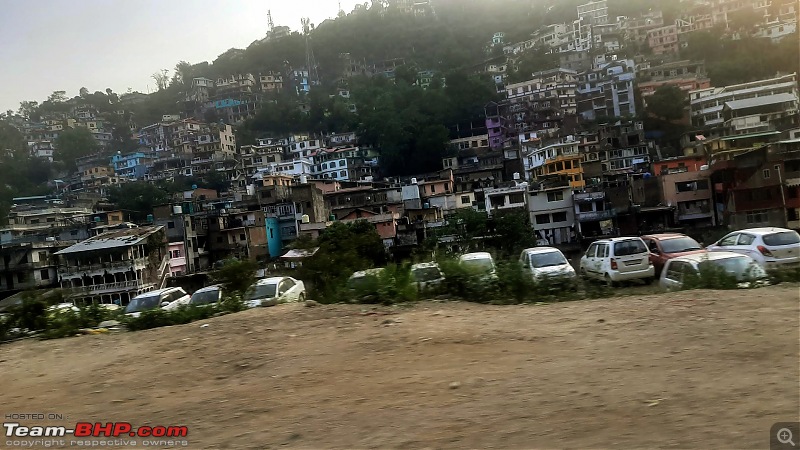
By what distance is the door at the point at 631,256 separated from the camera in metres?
13.6

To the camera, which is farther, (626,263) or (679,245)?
(679,245)

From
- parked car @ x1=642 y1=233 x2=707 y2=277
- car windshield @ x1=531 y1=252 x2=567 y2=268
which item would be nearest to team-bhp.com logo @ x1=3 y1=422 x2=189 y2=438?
car windshield @ x1=531 y1=252 x2=567 y2=268

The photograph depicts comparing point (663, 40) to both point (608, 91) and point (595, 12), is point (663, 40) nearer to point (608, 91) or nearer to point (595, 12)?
point (595, 12)

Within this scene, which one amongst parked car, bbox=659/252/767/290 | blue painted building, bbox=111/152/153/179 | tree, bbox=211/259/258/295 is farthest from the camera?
blue painted building, bbox=111/152/153/179

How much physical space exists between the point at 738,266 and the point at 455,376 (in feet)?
26.9

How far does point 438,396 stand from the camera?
16.1 feet

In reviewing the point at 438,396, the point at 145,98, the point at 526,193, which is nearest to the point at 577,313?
the point at 438,396

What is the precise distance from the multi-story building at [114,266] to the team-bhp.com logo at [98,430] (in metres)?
36.9

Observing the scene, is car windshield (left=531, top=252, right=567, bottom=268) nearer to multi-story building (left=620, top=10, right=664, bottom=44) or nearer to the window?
the window

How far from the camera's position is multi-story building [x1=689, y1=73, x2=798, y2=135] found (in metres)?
61.8

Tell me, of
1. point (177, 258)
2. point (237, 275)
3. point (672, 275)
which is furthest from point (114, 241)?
point (672, 275)

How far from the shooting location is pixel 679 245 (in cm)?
1466

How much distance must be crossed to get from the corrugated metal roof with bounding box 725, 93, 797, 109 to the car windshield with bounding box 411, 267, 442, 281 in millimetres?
66569

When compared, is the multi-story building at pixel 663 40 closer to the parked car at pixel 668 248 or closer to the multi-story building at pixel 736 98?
the multi-story building at pixel 736 98
